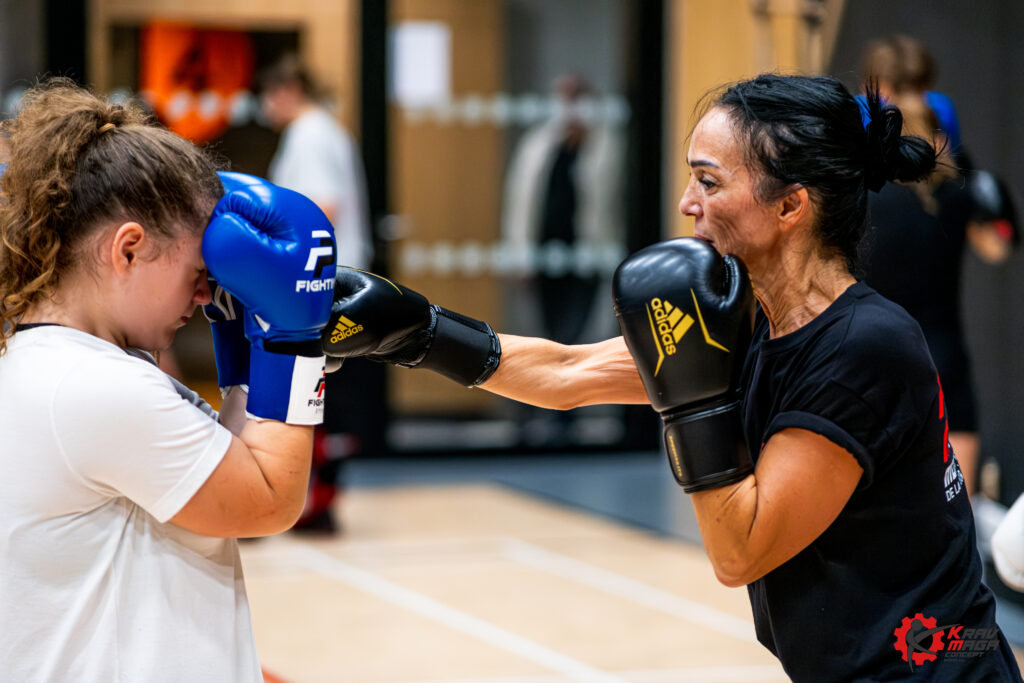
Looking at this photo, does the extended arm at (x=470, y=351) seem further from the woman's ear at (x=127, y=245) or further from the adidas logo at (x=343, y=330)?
the woman's ear at (x=127, y=245)

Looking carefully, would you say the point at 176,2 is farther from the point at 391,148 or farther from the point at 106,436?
the point at 106,436

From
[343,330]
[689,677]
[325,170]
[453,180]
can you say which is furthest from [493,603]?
[453,180]

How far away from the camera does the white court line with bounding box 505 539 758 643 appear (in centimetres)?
382

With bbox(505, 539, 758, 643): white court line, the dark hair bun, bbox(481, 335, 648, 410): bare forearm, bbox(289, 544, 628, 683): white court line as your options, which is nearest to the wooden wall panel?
bbox(505, 539, 758, 643): white court line

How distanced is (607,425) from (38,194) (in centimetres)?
569

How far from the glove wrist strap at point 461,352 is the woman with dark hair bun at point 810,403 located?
1.37ft

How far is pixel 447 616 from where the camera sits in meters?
3.92

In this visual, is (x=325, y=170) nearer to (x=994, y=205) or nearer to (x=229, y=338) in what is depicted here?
(x=994, y=205)

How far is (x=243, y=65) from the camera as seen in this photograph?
6496 millimetres

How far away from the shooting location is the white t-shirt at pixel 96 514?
1322mm

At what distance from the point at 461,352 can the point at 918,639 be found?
76cm

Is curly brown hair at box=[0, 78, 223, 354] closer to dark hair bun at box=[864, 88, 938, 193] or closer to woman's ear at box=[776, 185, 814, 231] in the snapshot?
woman's ear at box=[776, 185, 814, 231]

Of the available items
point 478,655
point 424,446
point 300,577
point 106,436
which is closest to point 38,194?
point 106,436

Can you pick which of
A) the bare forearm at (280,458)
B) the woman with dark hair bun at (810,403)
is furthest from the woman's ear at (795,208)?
the bare forearm at (280,458)
